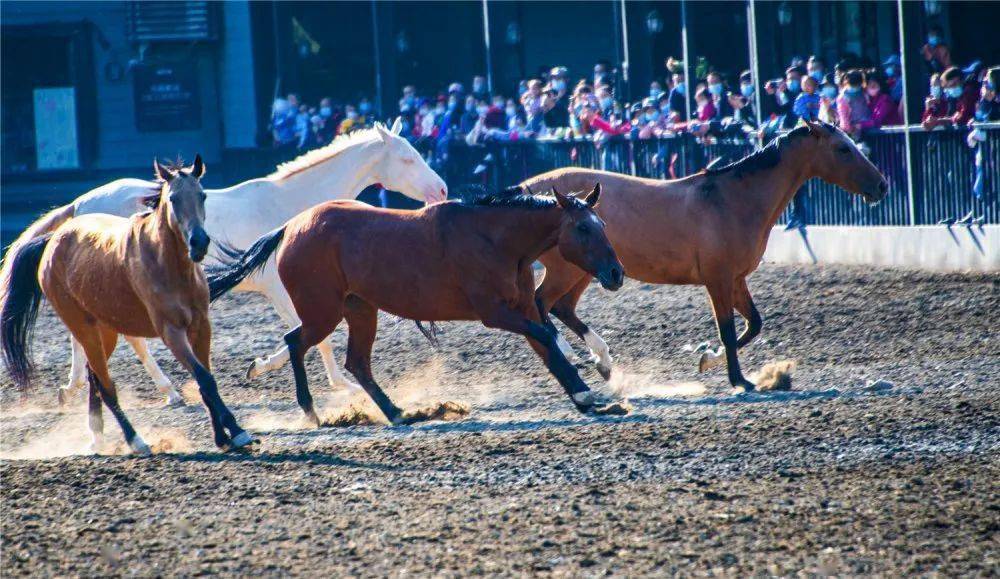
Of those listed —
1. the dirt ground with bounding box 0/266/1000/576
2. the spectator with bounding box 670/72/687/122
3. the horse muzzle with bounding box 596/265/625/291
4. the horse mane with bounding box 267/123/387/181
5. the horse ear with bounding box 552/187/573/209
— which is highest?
the spectator with bounding box 670/72/687/122

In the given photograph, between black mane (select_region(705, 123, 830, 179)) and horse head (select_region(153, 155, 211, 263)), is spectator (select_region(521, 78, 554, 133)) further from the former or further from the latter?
horse head (select_region(153, 155, 211, 263))

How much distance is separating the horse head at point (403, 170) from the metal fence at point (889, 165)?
94.7 inches

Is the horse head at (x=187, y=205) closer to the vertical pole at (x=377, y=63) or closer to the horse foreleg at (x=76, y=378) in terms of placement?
the horse foreleg at (x=76, y=378)

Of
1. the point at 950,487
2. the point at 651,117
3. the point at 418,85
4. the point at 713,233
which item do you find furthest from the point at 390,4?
the point at 950,487

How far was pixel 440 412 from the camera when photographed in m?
8.93

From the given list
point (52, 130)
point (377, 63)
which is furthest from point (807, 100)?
point (52, 130)

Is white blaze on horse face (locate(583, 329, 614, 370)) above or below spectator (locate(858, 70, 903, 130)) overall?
below

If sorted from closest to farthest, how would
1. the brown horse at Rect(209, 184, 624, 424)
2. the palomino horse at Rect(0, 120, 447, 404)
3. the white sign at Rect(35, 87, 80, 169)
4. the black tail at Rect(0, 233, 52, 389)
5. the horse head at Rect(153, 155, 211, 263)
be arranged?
the horse head at Rect(153, 155, 211, 263), the brown horse at Rect(209, 184, 624, 424), the black tail at Rect(0, 233, 52, 389), the palomino horse at Rect(0, 120, 447, 404), the white sign at Rect(35, 87, 80, 169)

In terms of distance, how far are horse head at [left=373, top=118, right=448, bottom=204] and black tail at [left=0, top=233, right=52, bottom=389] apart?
326 cm

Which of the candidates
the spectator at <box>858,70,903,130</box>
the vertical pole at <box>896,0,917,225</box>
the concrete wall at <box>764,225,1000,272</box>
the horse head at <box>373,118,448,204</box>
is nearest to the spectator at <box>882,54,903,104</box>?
the spectator at <box>858,70,903,130</box>

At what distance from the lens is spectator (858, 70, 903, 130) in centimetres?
1502

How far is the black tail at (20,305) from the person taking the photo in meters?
8.98

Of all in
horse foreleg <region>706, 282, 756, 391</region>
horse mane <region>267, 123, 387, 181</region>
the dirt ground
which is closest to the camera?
the dirt ground

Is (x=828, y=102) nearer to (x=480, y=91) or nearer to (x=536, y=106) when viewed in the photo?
(x=536, y=106)
